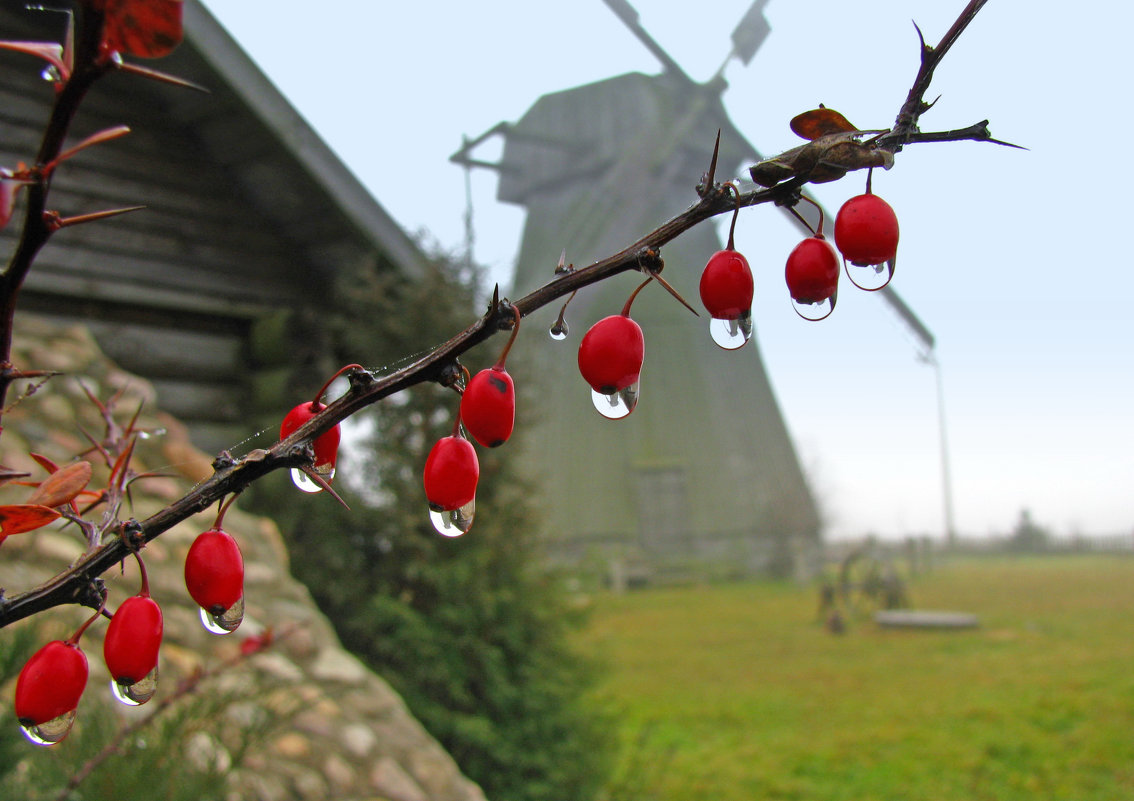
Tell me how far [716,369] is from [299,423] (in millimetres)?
18460

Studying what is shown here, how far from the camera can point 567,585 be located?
4.74m

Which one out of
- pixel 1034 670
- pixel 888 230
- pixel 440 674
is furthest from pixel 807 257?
pixel 1034 670

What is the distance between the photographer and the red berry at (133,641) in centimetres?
Result: 62

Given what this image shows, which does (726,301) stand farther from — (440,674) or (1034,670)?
(1034,670)

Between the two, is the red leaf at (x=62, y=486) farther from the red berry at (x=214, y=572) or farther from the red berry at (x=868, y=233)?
the red berry at (x=868, y=233)

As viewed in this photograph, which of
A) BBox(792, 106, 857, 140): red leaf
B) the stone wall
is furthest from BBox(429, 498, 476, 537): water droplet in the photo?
the stone wall

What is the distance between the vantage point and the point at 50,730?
0.66 m

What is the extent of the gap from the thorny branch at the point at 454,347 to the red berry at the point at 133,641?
41mm

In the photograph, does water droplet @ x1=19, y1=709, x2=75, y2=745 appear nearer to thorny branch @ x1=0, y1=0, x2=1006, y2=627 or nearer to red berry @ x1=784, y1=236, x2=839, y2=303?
thorny branch @ x1=0, y1=0, x2=1006, y2=627

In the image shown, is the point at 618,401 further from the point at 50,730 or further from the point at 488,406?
the point at 50,730

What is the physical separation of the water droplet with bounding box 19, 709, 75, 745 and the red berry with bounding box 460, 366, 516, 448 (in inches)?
14.8

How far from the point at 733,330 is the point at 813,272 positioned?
0.07 meters

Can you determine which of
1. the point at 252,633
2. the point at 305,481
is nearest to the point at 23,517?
the point at 305,481

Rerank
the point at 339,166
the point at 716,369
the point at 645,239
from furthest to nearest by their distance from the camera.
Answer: the point at 716,369
the point at 339,166
the point at 645,239
